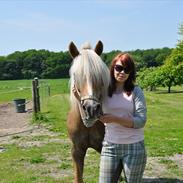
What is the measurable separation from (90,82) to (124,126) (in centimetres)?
48

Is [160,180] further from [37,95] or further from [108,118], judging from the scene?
[37,95]

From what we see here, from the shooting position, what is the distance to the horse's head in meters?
2.96

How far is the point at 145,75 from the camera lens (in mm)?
35094

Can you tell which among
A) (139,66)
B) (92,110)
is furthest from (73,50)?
(139,66)

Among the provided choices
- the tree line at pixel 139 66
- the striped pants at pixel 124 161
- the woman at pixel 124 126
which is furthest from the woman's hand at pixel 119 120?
the tree line at pixel 139 66

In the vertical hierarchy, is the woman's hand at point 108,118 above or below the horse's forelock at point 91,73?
below

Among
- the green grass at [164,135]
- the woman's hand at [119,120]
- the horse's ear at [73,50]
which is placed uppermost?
→ the horse's ear at [73,50]

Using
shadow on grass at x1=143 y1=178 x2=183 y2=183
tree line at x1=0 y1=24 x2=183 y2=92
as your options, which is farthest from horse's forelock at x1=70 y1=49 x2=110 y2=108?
tree line at x1=0 y1=24 x2=183 y2=92

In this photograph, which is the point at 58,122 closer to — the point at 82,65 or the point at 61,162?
the point at 61,162

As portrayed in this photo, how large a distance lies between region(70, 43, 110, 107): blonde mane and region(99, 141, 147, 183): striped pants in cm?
44

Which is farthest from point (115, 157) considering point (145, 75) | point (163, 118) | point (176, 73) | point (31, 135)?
point (145, 75)

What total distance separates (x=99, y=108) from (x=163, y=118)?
11.3 m

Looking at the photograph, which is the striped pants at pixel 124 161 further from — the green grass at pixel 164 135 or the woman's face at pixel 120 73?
the green grass at pixel 164 135

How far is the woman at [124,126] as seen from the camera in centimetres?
299
